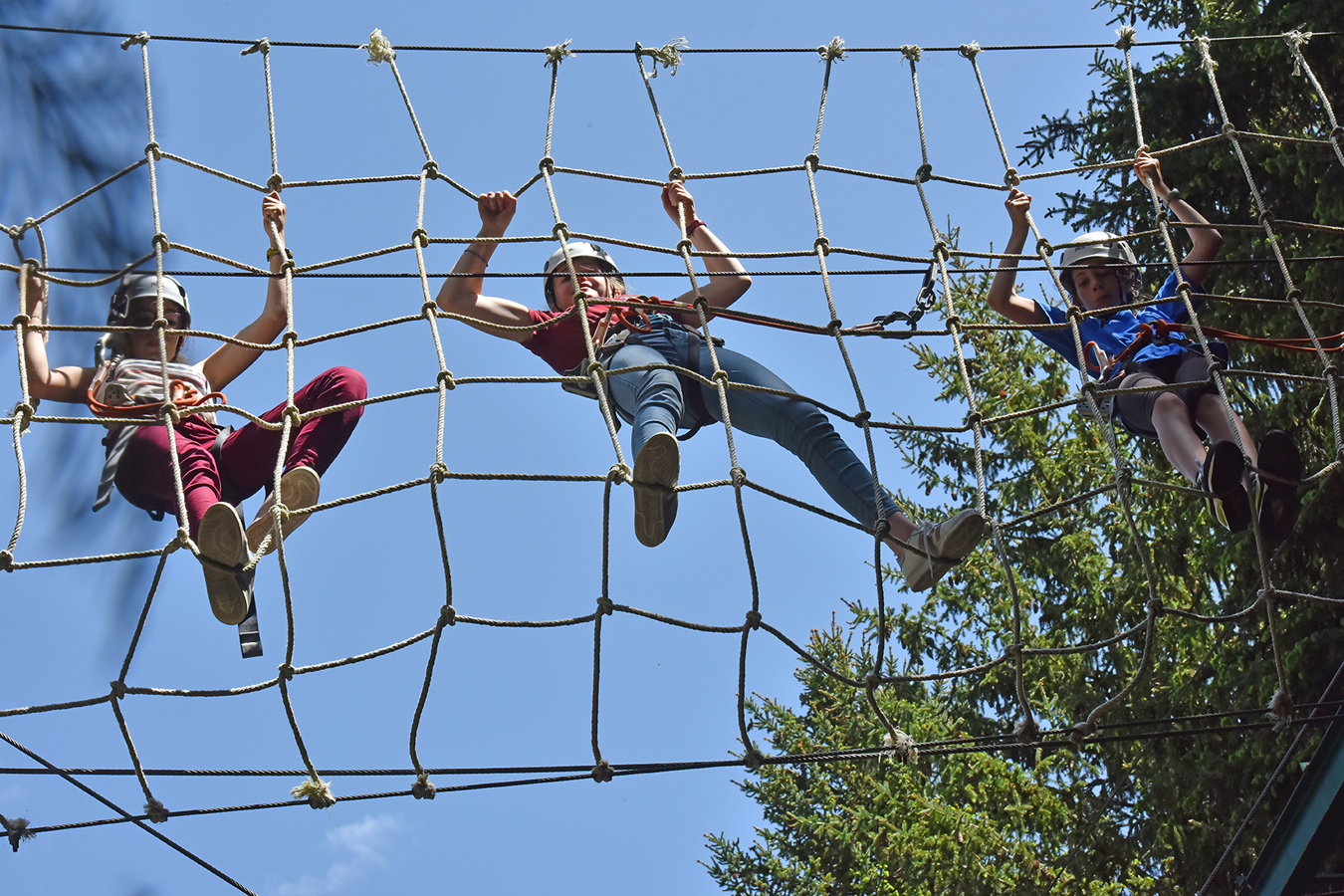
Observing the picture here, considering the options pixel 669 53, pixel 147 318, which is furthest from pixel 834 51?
pixel 147 318

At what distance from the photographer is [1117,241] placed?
3.71 metres

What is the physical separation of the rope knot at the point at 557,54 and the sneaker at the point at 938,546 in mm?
1774

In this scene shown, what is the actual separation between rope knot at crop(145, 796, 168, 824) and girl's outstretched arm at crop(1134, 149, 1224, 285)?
8.67 feet

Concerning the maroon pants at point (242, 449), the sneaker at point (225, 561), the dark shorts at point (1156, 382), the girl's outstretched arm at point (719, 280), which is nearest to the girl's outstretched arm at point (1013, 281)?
the dark shorts at point (1156, 382)

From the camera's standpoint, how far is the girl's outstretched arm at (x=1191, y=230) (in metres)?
3.64

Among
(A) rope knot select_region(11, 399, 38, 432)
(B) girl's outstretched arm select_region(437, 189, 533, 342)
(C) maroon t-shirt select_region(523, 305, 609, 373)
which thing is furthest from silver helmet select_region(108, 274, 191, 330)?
(C) maroon t-shirt select_region(523, 305, 609, 373)

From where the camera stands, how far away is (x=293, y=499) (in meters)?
2.98

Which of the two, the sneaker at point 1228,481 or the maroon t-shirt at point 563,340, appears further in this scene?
the maroon t-shirt at point 563,340

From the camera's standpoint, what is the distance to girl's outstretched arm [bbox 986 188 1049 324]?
3.57 meters

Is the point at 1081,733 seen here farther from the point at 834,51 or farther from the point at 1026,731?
the point at 834,51

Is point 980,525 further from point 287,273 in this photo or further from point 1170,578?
point 1170,578

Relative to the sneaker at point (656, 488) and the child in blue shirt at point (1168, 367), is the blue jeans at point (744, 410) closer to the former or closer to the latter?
the sneaker at point (656, 488)

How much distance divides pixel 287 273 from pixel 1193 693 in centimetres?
404

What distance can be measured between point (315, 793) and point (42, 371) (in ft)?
3.96
